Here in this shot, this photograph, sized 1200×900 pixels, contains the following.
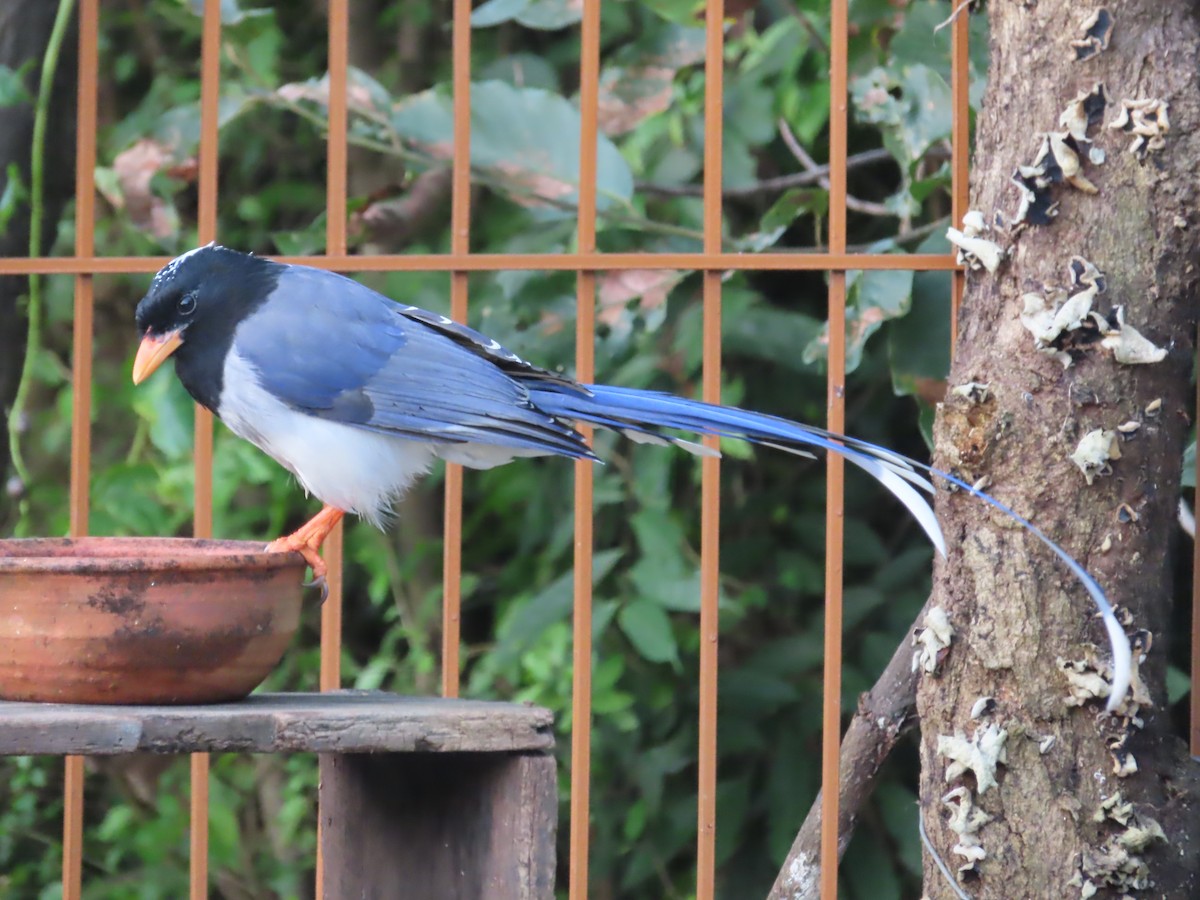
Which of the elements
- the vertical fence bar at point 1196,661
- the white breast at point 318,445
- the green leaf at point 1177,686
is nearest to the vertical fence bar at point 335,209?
the white breast at point 318,445

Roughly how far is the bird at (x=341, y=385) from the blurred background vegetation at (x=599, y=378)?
0.50 m

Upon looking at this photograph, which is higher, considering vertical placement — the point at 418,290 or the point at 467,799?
the point at 418,290

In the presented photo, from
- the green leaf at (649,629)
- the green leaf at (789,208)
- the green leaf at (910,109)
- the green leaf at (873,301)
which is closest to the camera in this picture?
the green leaf at (873,301)

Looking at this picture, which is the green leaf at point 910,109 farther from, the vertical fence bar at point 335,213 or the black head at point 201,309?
the black head at point 201,309

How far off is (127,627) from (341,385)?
0.81 m

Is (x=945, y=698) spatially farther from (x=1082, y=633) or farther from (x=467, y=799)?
(x=467, y=799)

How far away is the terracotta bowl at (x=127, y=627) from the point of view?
2057 mm

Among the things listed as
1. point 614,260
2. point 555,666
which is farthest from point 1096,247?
point 555,666

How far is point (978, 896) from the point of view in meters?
2.50

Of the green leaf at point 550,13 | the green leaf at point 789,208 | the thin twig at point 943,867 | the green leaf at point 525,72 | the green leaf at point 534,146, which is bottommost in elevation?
the thin twig at point 943,867

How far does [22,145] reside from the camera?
3.31m

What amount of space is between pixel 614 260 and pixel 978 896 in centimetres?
120

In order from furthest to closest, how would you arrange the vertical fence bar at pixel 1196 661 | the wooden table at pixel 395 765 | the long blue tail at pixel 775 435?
the vertical fence bar at pixel 1196 661, the long blue tail at pixel 775 435, the wooden table at pixel 395 765

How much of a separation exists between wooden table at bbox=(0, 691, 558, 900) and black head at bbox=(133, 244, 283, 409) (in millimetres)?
674
